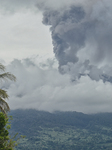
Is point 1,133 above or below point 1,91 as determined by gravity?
below

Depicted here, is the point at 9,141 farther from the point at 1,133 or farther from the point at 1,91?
the point at 1,91

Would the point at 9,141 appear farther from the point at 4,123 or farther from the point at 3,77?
the point at 3,77

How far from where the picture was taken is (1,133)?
64.5ft

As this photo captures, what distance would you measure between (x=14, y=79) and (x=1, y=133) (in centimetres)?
→ 549

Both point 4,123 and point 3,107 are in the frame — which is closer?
point 3,107

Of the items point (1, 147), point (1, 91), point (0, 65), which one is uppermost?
point (0, 65)

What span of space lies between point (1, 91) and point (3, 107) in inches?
45.6

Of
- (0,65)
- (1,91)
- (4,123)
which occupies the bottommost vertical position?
(4,123)

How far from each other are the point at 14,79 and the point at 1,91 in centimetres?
150

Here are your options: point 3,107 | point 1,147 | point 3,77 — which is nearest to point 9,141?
point 1,147

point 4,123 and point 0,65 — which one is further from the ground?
point 0,65

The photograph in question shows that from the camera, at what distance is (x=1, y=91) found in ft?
57.2

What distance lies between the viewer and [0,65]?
1716 centimetres

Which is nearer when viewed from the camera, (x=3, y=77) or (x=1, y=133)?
(x=3, y=77)
